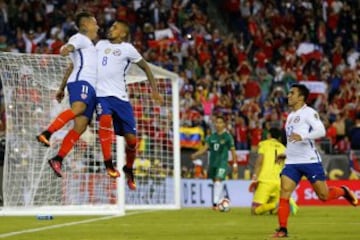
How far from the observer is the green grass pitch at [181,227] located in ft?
45.6

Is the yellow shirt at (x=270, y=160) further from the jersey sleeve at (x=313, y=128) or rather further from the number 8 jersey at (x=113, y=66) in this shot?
the jersey sleeve at (x=313, y=128)

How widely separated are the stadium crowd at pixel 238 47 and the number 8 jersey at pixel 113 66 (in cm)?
1206

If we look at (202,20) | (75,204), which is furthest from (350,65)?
(75,204)

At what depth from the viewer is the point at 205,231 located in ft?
48.7

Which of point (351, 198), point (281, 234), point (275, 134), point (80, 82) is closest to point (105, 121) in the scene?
point (80, 82)

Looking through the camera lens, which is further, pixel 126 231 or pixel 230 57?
pixel 230 57

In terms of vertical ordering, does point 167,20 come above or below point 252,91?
above

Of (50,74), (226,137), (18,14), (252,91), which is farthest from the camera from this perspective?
(18,14)

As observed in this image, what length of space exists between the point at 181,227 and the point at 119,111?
1.90 m

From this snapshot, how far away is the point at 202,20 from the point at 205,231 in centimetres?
1950

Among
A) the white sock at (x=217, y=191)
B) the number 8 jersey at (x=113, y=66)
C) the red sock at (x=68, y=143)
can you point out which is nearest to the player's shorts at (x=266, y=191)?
the white sock at (x=217, y=191)

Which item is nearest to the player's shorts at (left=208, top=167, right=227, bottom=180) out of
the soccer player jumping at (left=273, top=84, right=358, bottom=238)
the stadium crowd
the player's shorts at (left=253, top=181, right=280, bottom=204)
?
the player's shorts at (left=253, top=181, right=280, bottom=204)

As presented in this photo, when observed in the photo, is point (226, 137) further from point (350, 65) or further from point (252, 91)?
point (350, 65)

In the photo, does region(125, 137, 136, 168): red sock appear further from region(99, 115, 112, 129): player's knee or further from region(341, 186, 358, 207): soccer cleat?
region(341, 186, 358, 207): soccer cleat
